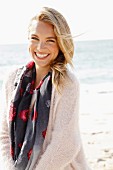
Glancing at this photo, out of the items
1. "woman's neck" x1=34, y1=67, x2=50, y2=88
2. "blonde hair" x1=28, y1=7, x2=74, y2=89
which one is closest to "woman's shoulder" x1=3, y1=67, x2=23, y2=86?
"woman's neck" x1=34, y1=67, x2=50, y2=88

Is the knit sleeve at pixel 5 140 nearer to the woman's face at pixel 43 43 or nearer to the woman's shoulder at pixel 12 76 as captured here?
the woman's shoulder at pixel 12 76

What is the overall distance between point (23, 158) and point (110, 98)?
321 inches

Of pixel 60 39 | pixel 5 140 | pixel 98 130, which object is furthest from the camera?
pixel 98 130

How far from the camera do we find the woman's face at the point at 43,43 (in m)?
2.53

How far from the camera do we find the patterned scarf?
2494 millimetres

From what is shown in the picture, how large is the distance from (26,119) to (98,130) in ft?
14.6

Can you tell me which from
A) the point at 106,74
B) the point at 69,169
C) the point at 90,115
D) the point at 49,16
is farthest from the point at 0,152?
the point at 106,74

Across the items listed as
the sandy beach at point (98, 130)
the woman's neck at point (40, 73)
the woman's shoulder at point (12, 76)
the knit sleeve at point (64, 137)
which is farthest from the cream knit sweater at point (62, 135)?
the sandy beach at point (98, 130)

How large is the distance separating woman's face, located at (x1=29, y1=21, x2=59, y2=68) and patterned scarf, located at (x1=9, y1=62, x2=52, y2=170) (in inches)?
4.1

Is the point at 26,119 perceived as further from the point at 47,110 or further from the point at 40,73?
the point at 40,73

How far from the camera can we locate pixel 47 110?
2.53m

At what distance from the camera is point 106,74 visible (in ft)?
54.6

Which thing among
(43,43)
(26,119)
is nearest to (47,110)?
(26,119)

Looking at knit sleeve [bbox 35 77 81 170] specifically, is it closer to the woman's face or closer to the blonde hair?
the blonde hair
